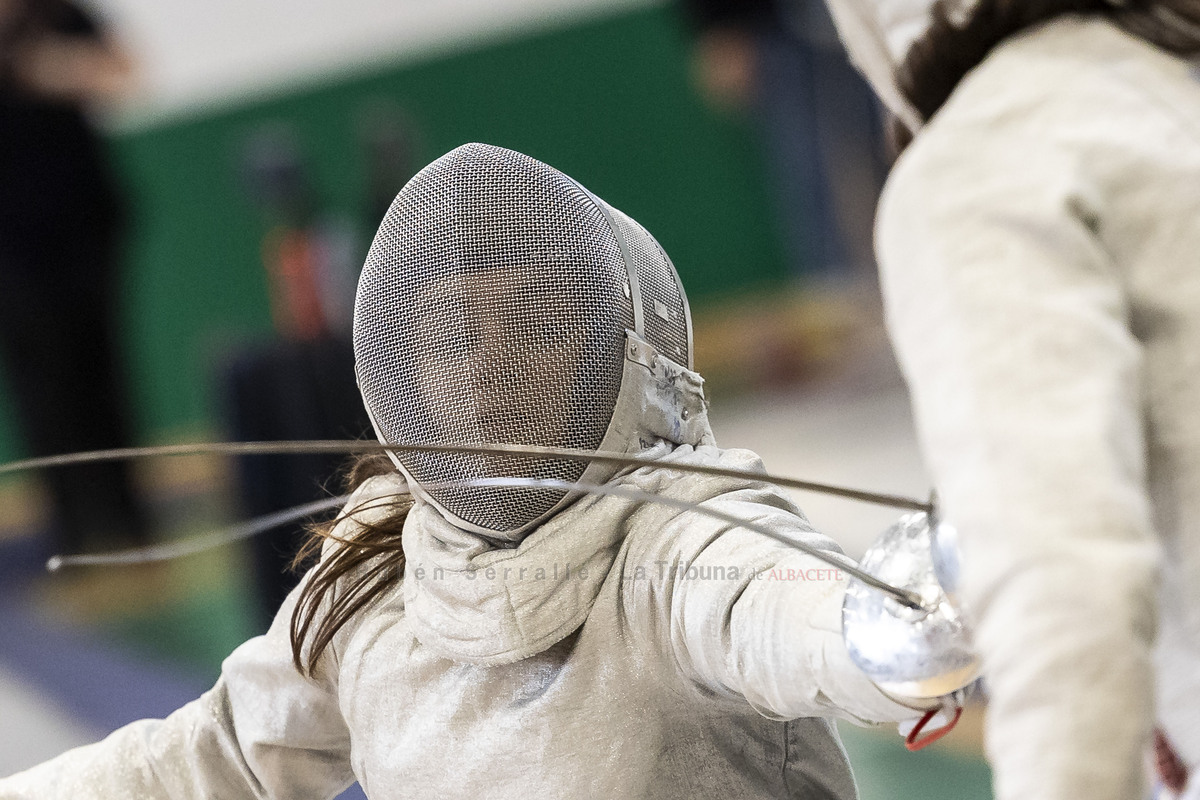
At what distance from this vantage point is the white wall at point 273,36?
454 centimetres

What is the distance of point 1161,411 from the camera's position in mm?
567

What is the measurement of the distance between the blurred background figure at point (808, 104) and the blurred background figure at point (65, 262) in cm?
202

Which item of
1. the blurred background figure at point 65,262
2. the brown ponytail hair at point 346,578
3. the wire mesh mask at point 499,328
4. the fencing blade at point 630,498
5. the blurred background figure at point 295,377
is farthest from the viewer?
the blurred background figure at point 65,262

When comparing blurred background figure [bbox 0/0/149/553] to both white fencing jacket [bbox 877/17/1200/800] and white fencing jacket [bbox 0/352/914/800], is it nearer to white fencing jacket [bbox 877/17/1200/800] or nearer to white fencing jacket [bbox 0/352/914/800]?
white fencing jacket [bbox 0/352/914/800]

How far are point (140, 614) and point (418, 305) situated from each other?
9.33 ft

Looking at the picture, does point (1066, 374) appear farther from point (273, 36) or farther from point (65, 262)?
point (273, 36)

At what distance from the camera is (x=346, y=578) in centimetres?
106

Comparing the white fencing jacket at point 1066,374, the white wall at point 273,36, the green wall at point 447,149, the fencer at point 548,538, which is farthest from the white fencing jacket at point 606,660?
the white wall at point 273,36

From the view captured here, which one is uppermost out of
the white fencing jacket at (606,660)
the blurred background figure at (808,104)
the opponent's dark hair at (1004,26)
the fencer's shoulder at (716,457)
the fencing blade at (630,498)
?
the opponent's dark hair at (1004,26)

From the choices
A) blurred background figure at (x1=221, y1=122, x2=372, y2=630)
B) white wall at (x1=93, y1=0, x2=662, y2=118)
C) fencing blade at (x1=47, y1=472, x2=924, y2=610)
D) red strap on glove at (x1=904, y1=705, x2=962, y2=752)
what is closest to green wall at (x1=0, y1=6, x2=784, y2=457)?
white wall at (x1=93, y1=0, x2=662, y2=118)

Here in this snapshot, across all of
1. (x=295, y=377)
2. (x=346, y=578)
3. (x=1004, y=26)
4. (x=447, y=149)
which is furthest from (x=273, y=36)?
(x=1004, y=26)

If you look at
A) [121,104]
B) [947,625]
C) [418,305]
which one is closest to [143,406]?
[121,104]

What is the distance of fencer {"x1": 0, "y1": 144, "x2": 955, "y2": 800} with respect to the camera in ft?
2.87

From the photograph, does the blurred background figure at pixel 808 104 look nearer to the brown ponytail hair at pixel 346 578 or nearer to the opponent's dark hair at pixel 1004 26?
the brown ponytail hair at pixel 346 578
